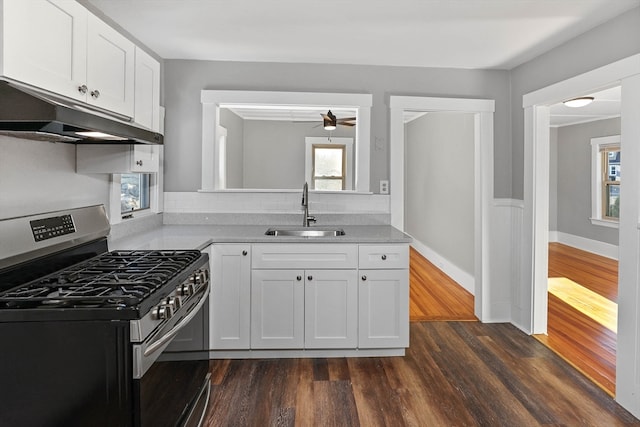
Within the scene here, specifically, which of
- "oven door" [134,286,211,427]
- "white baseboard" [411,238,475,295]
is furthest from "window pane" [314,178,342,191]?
"oven door" [134,286,211,427]

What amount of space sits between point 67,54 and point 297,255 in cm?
173

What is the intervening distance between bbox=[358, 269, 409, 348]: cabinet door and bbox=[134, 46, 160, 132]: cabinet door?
5.57 ft

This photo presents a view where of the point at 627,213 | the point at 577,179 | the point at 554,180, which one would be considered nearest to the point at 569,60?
the point at 627,213

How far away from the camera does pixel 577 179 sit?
7.56m

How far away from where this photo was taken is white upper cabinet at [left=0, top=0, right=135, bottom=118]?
4.46ft

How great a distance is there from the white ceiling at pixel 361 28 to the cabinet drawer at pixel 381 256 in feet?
4.76

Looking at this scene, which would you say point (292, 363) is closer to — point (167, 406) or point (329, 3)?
point (167, 406)

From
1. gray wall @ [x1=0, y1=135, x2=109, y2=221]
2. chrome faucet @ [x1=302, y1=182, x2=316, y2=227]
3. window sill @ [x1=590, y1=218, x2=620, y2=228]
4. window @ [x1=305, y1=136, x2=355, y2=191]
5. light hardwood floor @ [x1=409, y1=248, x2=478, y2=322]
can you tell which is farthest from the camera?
window sill @ [x1=590, y1=218, x2=620, y2=228]

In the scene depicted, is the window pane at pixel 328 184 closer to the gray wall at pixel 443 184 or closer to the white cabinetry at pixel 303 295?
the white cabinetry at pixel 303 295

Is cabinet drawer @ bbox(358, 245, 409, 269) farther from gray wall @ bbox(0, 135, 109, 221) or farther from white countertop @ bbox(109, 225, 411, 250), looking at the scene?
gray wall @ bbox(0, 135, 109, 221)

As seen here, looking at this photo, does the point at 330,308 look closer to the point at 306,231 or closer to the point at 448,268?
the point at 306,231

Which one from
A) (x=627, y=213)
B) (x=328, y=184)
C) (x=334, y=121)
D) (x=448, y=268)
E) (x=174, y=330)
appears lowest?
(x=448, y=268)

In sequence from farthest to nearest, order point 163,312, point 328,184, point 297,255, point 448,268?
point 448,268
point 328,184
point 297,255
point 163,312

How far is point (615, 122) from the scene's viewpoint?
6.74 metres
